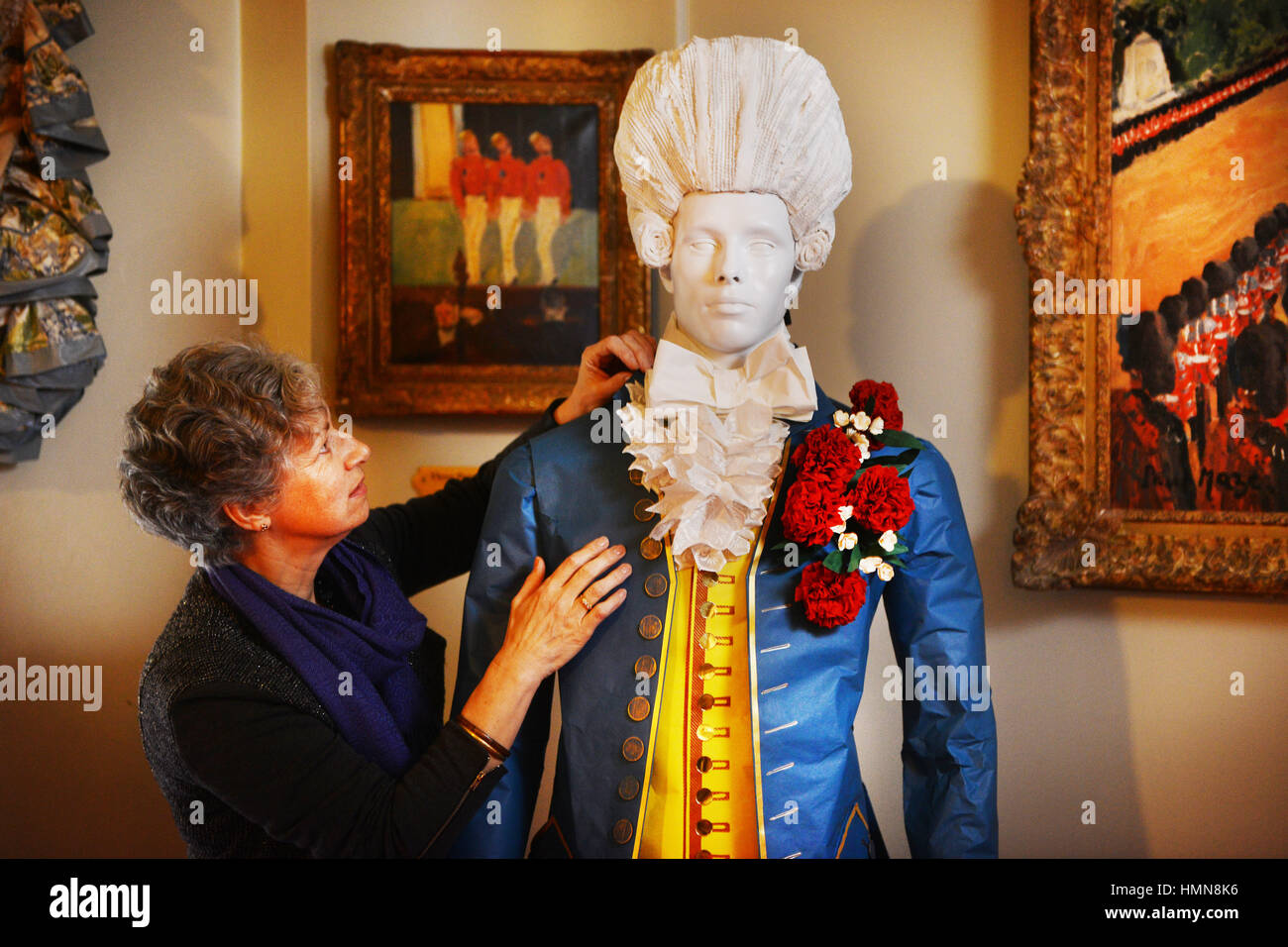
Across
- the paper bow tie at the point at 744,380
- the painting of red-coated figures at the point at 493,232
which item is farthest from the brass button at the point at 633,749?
the painting of red-coated figures at the point at 493,232

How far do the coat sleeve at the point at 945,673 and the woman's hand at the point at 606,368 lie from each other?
48cm

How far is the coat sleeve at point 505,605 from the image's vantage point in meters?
1.40

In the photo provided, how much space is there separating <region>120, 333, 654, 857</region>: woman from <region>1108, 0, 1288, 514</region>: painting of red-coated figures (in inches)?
45.5

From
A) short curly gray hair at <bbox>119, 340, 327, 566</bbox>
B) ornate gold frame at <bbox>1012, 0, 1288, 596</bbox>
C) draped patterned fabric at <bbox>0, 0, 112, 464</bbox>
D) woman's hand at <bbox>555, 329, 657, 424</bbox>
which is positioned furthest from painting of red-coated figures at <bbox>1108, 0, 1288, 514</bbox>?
draped patterned fabric at <bbox>0, 0, 112, 464</bbox>

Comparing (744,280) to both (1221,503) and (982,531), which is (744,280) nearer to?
(982,531)

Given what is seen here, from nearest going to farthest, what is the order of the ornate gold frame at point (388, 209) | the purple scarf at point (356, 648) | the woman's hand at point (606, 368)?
the purple scarf at point (356, 648)
the woman's hand at point (606, 368)
the ornate gold frame at point (388, 209)

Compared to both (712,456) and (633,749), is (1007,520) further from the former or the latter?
(633,749)

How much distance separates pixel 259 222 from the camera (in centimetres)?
221

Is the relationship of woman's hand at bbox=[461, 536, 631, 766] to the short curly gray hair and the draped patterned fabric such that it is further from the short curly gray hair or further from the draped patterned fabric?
the draped patterned fabric

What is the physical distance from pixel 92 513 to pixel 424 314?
90cm

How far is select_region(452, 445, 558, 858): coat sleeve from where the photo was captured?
140 cm

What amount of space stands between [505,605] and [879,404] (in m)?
0.63

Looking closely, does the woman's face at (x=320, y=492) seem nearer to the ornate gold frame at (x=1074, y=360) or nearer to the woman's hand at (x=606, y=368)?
the woman's hand at (x=606, y=368)

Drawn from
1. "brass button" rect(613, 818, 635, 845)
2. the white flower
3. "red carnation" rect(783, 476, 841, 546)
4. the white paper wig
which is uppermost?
the white paper wig
